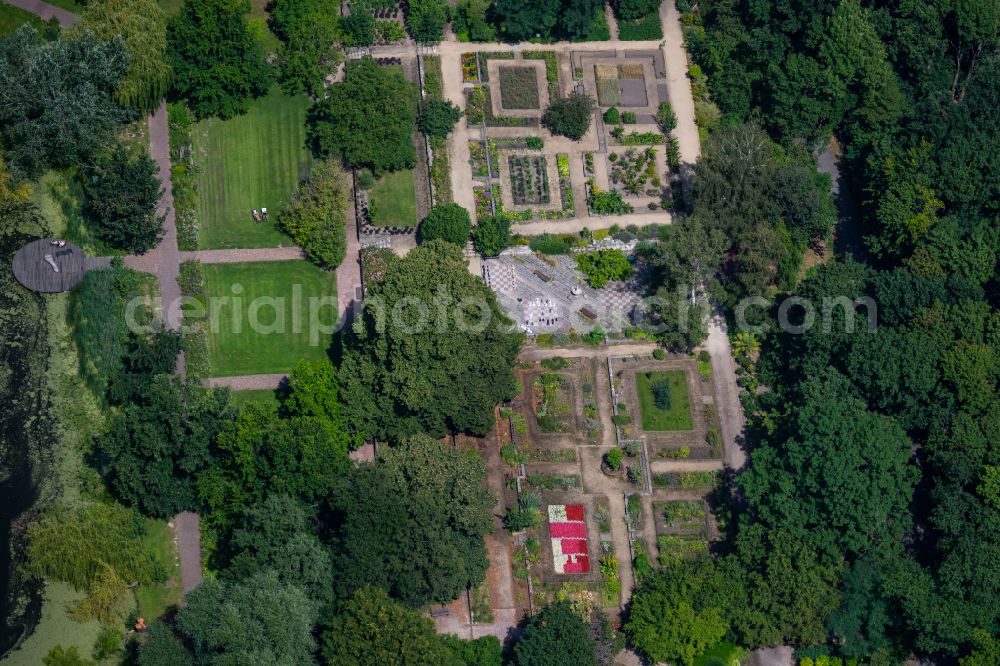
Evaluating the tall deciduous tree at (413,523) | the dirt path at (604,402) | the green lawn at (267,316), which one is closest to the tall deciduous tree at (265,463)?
the tall deciduous tree at (413,523)

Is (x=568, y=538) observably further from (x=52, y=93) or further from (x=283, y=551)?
(x=52, y=93)

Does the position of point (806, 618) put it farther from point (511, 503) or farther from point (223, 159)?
point (223, 159)

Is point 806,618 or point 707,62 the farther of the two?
point 707,62

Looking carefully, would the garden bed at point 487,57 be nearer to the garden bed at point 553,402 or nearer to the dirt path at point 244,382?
the garden bed at point 553,402

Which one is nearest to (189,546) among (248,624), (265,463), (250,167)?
(265,463)

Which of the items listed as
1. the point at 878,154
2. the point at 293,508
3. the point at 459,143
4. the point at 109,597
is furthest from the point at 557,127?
the point at 109,597

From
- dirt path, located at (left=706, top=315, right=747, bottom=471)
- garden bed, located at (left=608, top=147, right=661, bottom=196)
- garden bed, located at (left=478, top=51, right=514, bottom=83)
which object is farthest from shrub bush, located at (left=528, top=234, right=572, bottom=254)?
garden bed, located at (left=478, top=51, right=514, bottom=83)

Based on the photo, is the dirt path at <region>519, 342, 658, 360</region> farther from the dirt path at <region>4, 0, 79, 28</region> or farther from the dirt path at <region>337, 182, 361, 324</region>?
the dirt path at <region>4, 0, 79, 28</region>
